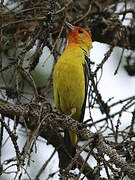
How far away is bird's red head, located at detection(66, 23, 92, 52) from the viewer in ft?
14.2

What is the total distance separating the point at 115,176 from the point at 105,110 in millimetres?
1405

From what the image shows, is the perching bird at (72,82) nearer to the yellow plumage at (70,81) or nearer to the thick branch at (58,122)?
the yellow plumage at (70,81)

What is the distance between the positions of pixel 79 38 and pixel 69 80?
76 centimetres

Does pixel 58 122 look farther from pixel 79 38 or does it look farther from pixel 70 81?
pixel 79 38

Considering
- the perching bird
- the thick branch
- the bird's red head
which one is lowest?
the thick branch

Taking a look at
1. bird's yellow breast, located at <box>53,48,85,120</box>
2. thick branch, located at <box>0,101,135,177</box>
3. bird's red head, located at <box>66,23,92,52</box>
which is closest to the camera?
thick branch, located at <box>0,101,135,177</box>

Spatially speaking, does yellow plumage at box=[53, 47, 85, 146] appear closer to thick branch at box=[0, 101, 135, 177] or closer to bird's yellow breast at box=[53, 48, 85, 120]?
bird's yellow breast at box=[53, 48, 85, 120]

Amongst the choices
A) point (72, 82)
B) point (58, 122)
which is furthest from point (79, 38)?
point (58, 122)

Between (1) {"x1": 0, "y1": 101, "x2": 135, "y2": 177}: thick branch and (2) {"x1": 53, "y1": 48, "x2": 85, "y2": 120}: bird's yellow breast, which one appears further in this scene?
(2) {"x1": 53, "y1": 48, "x2": 85, "y2": 120}: bird's yellow breast

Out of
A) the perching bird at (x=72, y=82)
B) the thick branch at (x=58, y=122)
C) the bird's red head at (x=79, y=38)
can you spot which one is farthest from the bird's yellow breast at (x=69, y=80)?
the thick branch at (x=58, y=122)

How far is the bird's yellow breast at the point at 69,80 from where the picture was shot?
12.9ft

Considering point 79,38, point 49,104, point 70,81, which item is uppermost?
point 79,38

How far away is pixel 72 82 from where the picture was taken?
3.98 metres

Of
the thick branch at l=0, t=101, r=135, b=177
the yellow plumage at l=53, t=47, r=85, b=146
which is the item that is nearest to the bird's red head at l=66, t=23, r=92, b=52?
the yellow plumage at l=53, t=47, r=85, b=146
